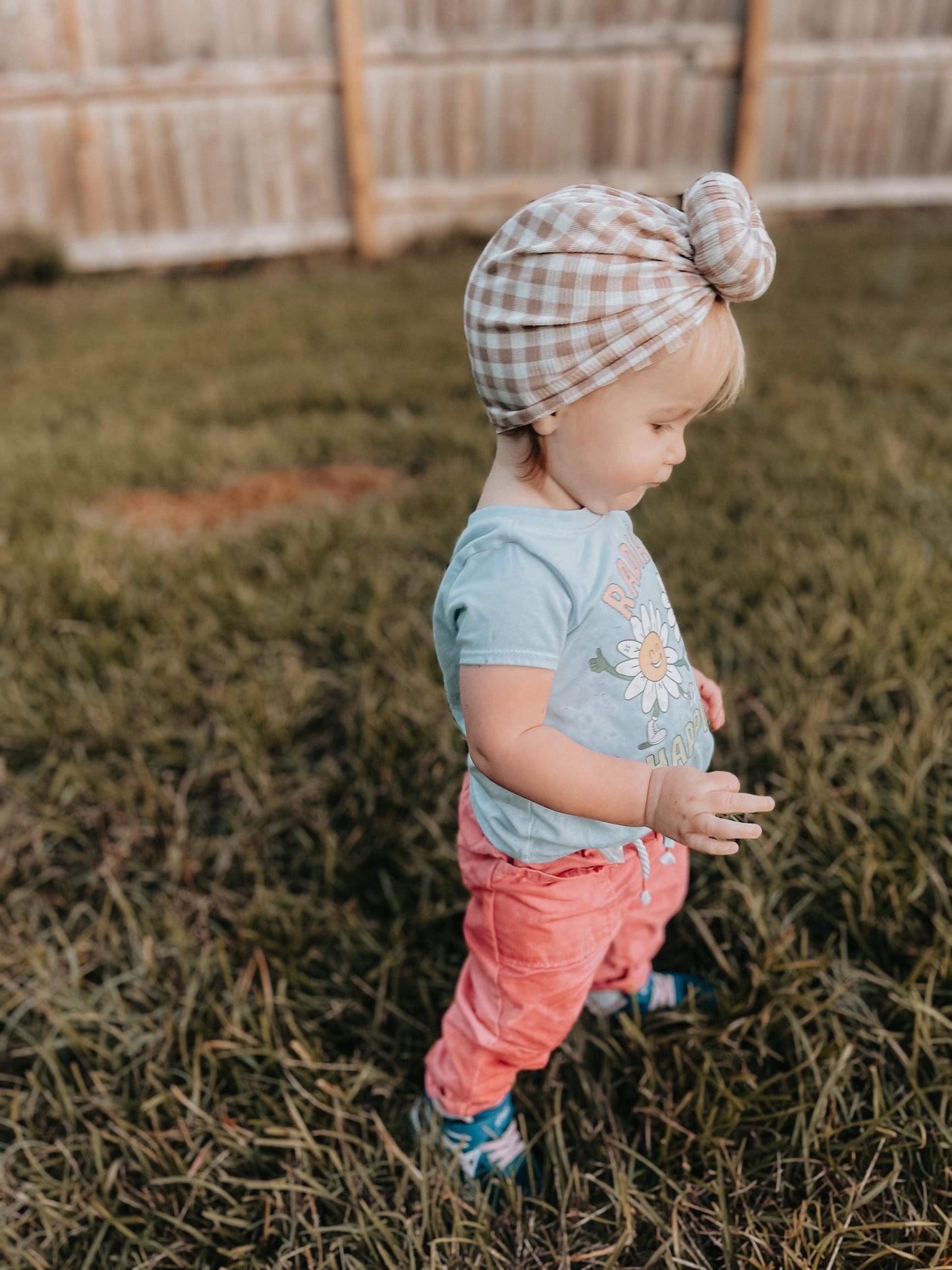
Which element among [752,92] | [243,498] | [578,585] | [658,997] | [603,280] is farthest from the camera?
[752,92]

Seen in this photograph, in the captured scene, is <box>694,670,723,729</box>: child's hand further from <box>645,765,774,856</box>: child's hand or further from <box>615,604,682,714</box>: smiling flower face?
<box>645,765,774,856</box>: child's hand

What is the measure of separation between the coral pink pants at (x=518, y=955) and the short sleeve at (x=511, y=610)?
305mm

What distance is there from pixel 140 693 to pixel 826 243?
20.2ft

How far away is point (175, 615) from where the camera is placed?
239 cm

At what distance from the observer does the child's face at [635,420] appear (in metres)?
0.95

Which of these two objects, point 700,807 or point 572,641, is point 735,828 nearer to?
point 700,807

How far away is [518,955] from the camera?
117 centimetres

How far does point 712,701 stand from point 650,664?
0.25m

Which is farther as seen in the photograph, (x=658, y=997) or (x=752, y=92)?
(x=752, y=92)

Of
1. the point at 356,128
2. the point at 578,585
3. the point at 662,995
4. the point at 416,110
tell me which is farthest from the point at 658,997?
the point at 416,110

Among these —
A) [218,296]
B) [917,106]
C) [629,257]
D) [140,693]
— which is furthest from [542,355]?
[917,106]

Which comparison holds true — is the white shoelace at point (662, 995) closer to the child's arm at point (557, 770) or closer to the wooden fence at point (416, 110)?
the child's arm at point (557, 770)

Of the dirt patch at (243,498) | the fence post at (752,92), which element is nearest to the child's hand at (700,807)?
the dirt patch at (243,498)

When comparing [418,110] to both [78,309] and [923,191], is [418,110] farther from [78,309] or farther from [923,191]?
[923,191]
